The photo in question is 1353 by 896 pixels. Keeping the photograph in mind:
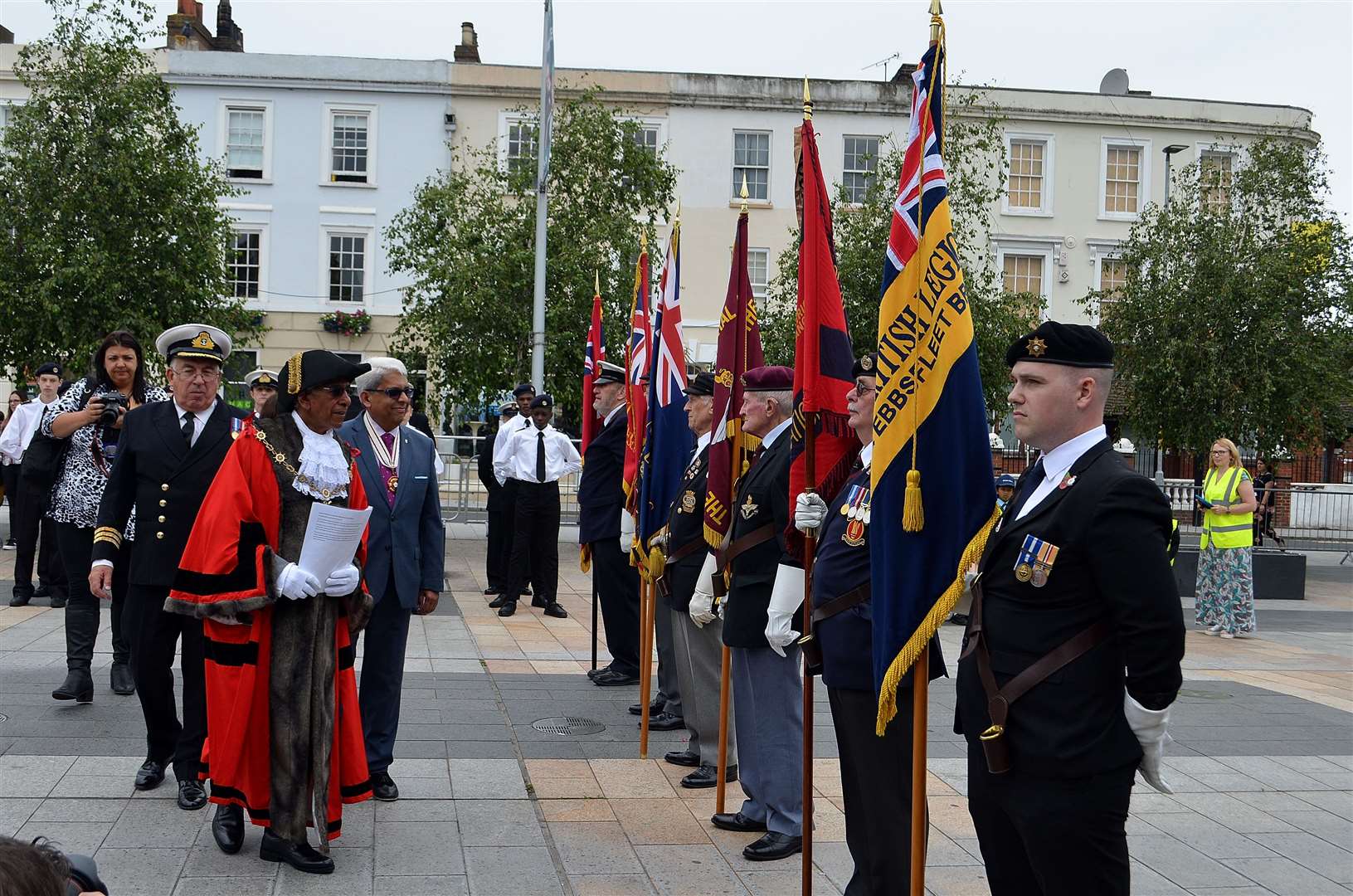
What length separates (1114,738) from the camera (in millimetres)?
3170

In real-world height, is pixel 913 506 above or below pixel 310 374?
below

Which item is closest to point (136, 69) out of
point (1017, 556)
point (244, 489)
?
point (244, 489)

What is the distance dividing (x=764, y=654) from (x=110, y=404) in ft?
14.1

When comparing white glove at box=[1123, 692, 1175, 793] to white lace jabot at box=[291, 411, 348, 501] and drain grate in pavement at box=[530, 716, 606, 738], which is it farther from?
drain grate in pavement at box=[530, 716, 606, 738]

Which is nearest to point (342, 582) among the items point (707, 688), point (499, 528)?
point (707, 688)

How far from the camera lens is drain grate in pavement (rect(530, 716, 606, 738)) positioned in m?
7.40

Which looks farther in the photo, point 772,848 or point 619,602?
point 619,602

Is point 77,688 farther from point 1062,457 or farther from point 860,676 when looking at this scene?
point 1062,457

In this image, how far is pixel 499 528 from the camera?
13922 mm

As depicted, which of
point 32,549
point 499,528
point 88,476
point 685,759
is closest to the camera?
point 685,759

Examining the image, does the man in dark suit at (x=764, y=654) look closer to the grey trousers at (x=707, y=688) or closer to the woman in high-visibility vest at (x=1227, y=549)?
the grey trousers at (x=707, y=688)

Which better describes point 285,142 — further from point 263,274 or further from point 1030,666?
point 1030,666

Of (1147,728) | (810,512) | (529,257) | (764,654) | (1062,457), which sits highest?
(529,257)

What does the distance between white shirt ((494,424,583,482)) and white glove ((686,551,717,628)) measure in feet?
20.6
